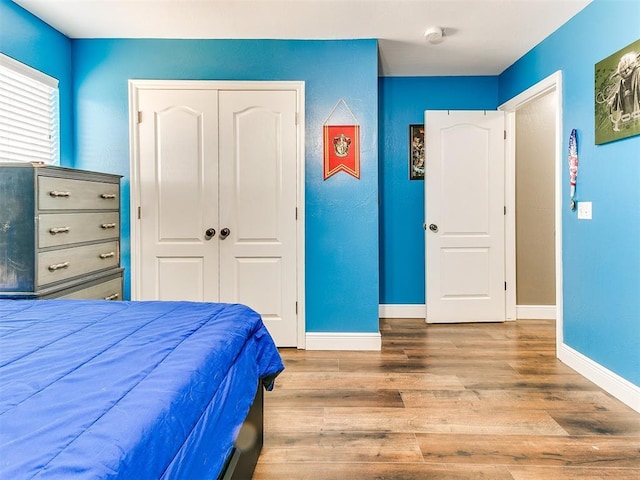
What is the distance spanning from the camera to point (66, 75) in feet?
11.0

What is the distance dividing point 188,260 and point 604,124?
3.17 meters

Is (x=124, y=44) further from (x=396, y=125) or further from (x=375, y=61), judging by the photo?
(x=396, y=125)

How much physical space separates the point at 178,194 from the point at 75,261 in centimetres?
105

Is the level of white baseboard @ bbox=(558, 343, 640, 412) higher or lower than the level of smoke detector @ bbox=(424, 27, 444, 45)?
lower

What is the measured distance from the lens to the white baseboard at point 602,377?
93.4 inches

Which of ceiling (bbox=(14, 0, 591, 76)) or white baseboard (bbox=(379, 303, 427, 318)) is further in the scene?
white baseboard (bbox=(379, 303, 427, 318))

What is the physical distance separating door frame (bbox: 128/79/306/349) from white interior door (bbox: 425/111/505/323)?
1.50 m

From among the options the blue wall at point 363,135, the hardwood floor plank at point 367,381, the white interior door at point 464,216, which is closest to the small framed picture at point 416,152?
the white interior door at point 464,216

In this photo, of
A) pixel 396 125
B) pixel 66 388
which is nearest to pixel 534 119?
pixel 396 125

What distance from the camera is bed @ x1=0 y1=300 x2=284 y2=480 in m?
0.70

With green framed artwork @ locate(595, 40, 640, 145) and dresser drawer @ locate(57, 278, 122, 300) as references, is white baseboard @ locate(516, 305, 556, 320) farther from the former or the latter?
dresser drawer @ locate(57, 278, 122, 300)

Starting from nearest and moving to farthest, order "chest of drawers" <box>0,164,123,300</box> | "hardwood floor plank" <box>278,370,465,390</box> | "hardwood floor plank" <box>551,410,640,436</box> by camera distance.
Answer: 1. "hardwood floor plank" <box>551,410,640,436</box>
2. "chest of drawers" <box>0,164,123,300</box>
3. "hardwood floor plank" <box>278,370,465,390</box>

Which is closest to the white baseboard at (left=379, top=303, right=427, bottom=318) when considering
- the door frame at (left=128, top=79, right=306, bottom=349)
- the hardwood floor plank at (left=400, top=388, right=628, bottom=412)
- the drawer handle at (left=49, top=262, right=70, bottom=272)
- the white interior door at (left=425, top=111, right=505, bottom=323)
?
the white interior door at (left=425, top=111, right=505, bottom=323)

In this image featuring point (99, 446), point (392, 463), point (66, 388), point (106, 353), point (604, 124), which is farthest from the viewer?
point (604, 124)
